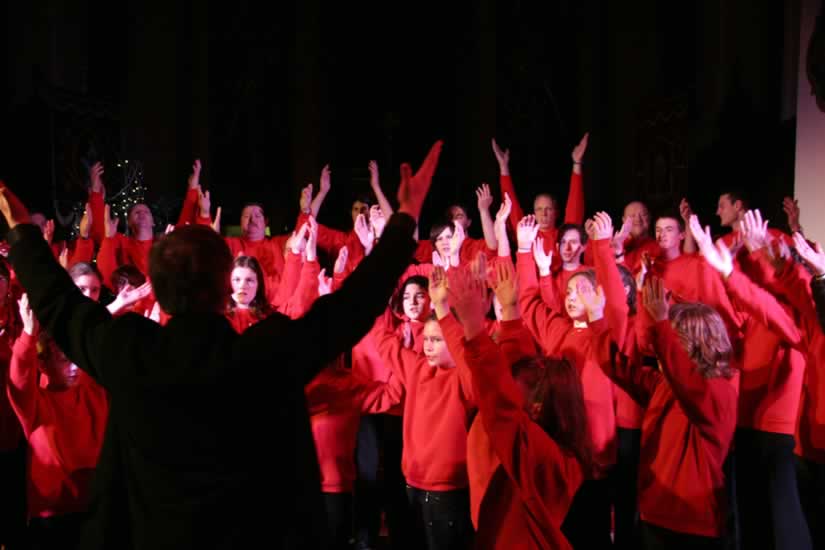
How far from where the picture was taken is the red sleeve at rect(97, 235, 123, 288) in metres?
5.34

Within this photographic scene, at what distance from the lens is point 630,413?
3.80 m

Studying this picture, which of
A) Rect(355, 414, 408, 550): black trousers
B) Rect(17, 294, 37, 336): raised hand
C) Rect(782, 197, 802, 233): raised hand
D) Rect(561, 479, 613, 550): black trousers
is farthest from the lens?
Rect(782, 197, 802, 233): raised hand

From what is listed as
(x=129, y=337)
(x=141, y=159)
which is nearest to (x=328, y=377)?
(x=129, y=337)

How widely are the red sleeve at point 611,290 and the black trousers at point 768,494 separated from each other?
0.89 meters

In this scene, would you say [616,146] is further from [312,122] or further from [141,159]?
[141,159]

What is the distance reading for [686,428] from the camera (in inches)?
110

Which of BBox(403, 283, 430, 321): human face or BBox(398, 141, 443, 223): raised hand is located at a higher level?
BBox(398, 141, 443, 223): raised hand

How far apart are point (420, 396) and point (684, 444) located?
3.17ft

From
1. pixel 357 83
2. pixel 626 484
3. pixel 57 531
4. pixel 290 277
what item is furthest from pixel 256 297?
pixel 357 83

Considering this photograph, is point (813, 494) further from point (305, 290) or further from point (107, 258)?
point (107, 258)

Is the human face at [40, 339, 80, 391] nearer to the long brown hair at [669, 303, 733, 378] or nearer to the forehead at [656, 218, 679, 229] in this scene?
the long brown hair at [669, 303, 733, 378]

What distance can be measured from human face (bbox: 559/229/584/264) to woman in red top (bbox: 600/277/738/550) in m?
1.74

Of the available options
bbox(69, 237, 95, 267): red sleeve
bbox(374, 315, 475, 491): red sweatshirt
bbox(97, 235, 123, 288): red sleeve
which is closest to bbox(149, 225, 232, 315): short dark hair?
bbox(374, 315, 475, 491): red sweatshirt

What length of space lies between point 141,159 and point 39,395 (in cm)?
690
